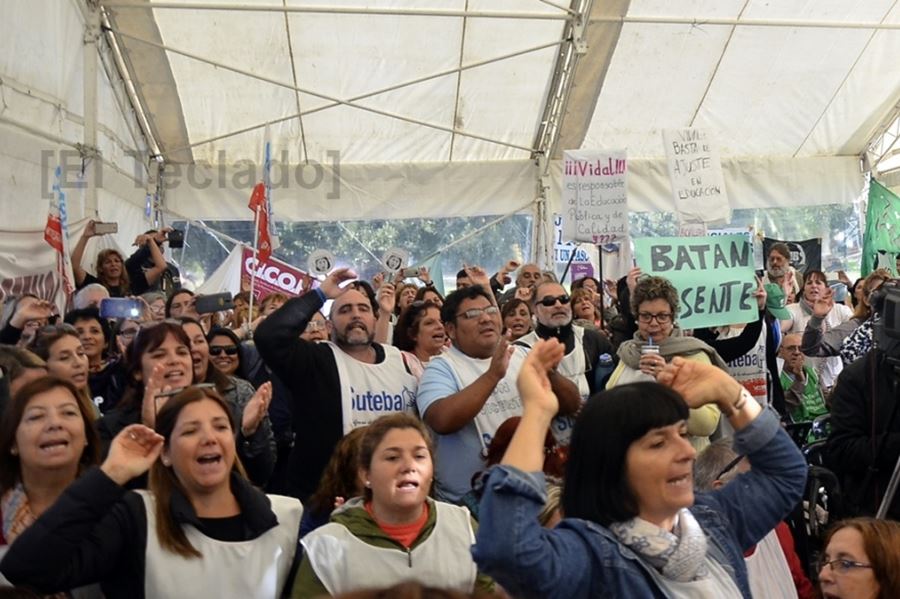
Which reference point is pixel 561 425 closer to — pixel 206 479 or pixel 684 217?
pixel 206 479

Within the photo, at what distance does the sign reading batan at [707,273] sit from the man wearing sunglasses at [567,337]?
0.51 metres

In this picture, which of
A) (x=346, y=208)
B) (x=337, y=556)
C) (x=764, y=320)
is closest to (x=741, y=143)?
(x=346, y=208)

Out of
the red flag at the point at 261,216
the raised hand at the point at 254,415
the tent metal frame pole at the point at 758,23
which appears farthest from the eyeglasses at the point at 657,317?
the tent metal frame pole at the point at 758,23

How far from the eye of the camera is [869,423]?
147 inches

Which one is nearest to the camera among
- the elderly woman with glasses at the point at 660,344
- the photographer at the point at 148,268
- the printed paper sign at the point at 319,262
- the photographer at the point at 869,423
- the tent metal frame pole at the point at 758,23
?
the photographer at the point at 869,423

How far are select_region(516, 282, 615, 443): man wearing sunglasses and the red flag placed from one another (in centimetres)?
425

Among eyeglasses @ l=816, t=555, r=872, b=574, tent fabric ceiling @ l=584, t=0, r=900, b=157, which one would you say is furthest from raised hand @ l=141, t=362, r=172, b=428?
tent fabric ceiling @ l=584, t=0, r=900, b=157

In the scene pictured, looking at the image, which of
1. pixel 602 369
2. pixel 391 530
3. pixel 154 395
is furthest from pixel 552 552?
pixel 602 369

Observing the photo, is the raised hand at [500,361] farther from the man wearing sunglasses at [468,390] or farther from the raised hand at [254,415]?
the raised hand at [254,415]

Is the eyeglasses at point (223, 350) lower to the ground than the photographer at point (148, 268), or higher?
lower

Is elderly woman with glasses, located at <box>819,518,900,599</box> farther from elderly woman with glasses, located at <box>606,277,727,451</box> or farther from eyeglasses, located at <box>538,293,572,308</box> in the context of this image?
eyeglasses, located at <box>538,293,572,308</box>

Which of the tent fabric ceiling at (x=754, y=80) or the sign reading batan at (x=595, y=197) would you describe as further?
the tent fabric ceiling at (x=754, y=80)

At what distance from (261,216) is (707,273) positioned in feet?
16.7

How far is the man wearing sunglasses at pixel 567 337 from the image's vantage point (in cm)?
485
